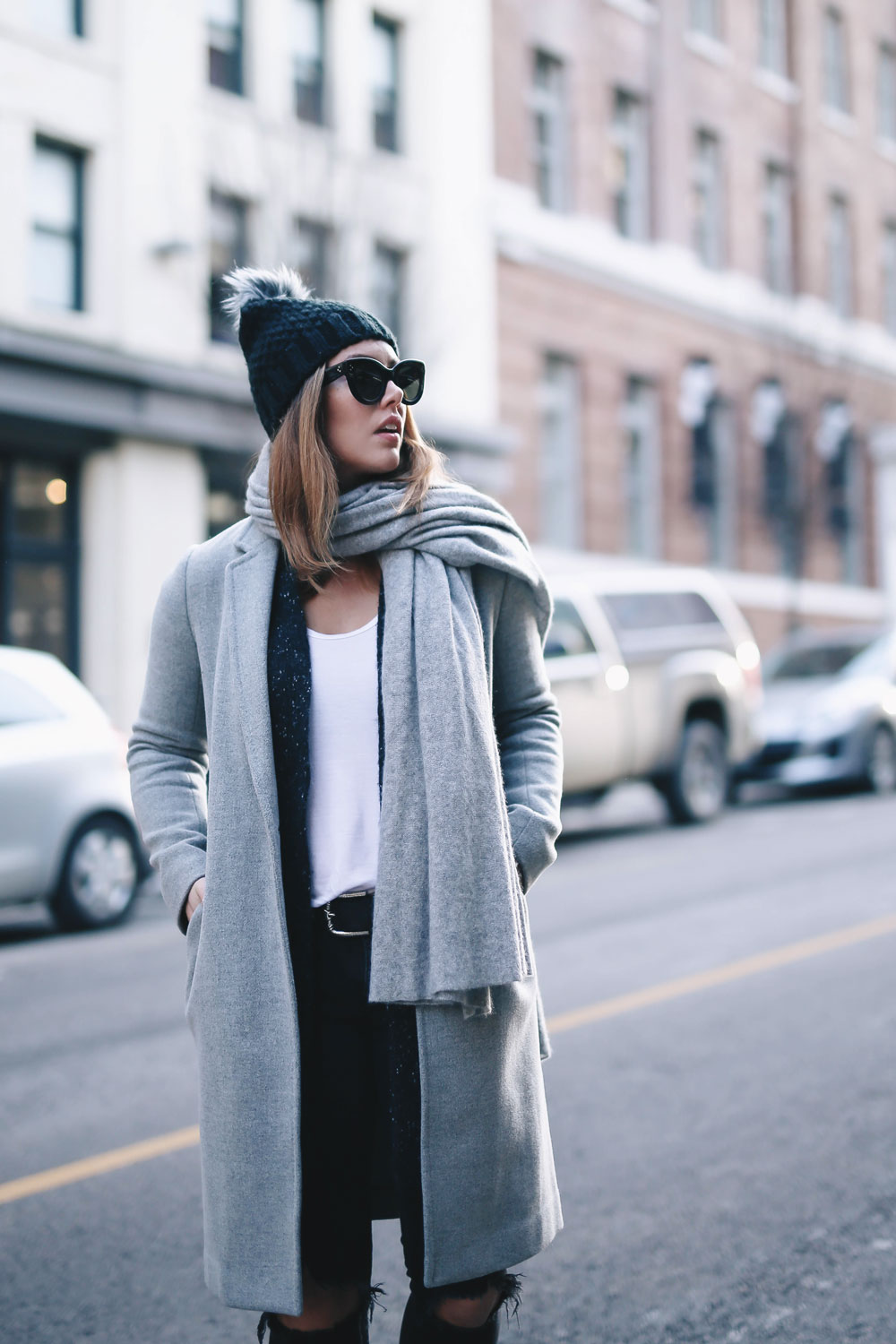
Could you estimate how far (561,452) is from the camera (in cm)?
2356

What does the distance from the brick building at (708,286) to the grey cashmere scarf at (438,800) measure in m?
19.8

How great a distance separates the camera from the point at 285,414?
2477 mm

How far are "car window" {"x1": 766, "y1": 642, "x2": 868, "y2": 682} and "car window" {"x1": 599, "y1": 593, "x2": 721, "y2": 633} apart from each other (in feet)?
8.70

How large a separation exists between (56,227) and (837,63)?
1919 centimetres

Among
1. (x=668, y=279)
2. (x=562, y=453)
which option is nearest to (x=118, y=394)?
(x=562, y=453)

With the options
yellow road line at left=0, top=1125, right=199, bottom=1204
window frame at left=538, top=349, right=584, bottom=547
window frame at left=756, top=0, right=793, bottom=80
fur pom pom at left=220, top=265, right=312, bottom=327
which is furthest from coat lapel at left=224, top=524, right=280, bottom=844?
window frame at left=756, top=0, right=793, bottom=80

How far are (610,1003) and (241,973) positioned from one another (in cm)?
443

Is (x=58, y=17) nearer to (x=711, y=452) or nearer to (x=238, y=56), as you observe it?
(x=238, y=56)

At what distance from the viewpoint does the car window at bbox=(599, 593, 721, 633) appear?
12.9 meters

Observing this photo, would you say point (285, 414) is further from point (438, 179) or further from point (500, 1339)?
point (438, 179)

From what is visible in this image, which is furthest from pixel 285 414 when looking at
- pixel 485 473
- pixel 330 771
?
pixel 485 473

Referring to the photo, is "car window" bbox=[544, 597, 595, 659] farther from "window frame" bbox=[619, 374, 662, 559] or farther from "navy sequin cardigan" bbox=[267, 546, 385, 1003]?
"window frame" bbox=[619, 374, 662, 559]

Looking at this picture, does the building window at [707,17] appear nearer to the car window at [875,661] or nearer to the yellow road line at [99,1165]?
the car window at [875,661]

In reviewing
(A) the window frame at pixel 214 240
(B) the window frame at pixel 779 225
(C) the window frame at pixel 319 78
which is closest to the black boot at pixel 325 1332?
(A) the window frame at pixel 214 240
